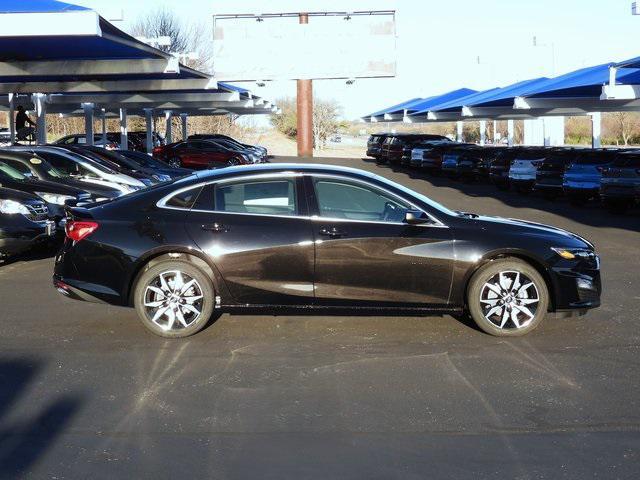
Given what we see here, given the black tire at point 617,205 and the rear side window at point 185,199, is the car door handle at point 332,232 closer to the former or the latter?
the rear side window at point 185,199

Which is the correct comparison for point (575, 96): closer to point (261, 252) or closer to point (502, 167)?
point (502, 167)

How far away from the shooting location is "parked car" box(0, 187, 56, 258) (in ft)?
39.8

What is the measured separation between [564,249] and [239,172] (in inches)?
118

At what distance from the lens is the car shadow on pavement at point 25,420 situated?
16.8ft

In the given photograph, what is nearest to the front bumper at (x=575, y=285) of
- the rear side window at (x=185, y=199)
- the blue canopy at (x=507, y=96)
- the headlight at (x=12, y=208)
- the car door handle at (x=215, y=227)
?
the car door handle at (x=215, y=227)

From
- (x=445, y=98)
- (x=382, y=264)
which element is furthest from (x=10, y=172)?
(x=445, y=98)

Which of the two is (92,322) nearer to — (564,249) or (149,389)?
(149,389)

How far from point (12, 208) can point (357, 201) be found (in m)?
6.27

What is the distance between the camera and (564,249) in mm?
8148

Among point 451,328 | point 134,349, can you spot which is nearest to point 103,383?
point 134,349

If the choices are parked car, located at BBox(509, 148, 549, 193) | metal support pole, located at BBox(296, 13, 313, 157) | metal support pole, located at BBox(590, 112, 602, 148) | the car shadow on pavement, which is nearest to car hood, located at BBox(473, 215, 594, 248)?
the car shadow on pavement

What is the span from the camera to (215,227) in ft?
26.5

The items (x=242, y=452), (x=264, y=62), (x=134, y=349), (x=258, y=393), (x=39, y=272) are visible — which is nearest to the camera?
(x=242, y=452)

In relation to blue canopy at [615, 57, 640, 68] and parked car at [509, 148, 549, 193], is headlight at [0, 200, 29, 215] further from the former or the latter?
parked car at [509, 148, 549, 193]
